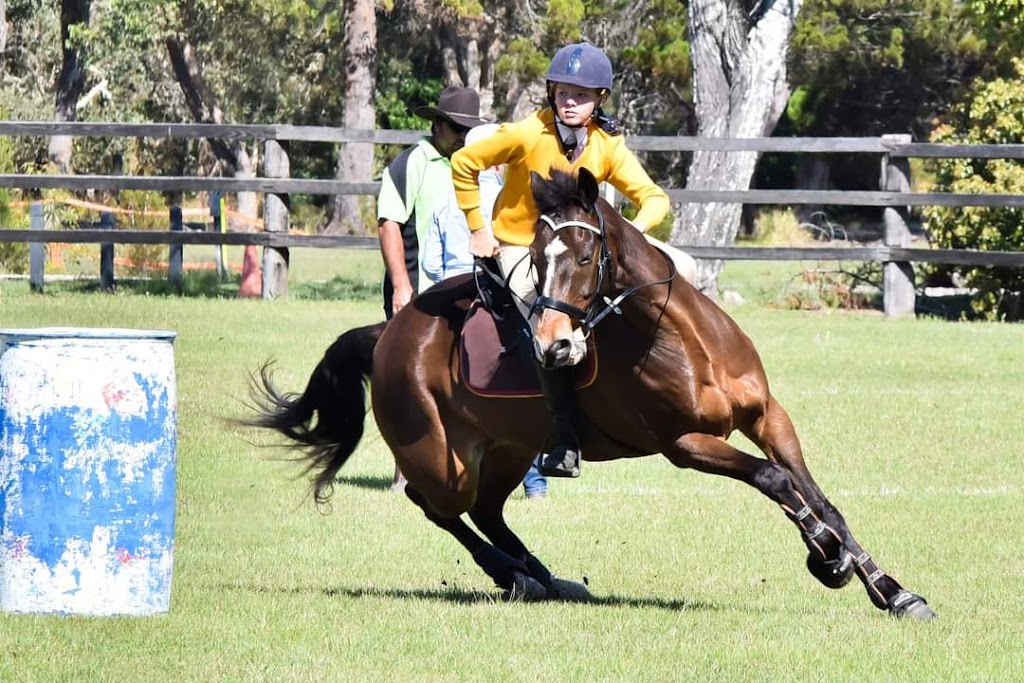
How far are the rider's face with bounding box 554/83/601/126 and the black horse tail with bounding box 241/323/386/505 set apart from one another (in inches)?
81.4

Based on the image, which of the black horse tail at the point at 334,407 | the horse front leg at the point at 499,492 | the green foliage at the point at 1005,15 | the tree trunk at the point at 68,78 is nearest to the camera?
the horse front leg at the point at 499,492

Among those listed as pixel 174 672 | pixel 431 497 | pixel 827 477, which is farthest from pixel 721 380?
pixel 827 477

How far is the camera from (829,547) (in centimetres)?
681

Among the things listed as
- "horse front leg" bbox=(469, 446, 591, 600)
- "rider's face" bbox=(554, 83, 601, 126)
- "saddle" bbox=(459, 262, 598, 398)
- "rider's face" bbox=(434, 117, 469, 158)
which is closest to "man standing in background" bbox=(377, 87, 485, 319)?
"rider's face" bbox=(434, 117, 469, 158)

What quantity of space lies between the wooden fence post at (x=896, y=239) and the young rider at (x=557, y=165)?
13186mm

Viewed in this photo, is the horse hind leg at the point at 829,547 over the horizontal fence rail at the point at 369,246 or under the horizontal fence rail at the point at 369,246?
over

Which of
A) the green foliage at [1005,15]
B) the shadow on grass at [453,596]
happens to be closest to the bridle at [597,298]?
the shadow on grass at [453,596]

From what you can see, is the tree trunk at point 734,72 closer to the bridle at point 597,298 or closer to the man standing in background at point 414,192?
the man standing in background at point 414,192

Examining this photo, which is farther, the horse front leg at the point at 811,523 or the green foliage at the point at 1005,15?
the green foliage at the point at 1005,15

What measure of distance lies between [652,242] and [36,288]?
48.0ft

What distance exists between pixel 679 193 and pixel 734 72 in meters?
4.99

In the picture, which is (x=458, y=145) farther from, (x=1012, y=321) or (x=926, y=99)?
(x=926, y=99)

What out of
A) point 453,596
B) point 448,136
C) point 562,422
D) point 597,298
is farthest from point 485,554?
point 448,136

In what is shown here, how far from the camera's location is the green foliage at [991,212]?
65.5 feet
